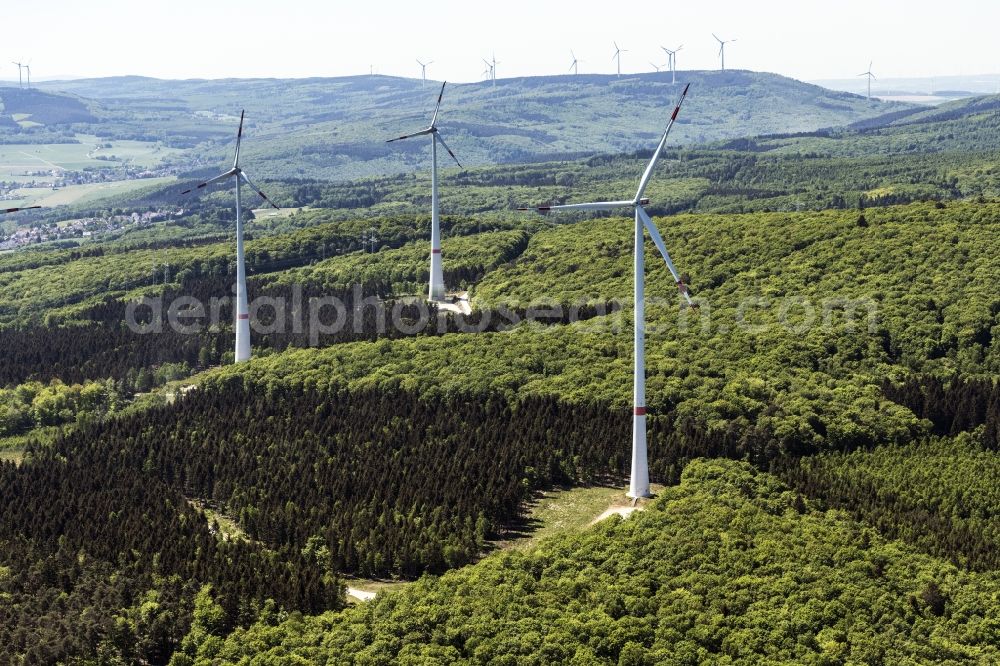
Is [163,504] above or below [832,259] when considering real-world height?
below

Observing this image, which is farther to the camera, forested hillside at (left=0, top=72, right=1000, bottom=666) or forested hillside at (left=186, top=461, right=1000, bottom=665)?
forested hillside at (left=0, top=72, right=1000, bottom=666)

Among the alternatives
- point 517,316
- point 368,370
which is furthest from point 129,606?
point 517,316

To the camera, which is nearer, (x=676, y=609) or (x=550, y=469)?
(x=676, y=609)

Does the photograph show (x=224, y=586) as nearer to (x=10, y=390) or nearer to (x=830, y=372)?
(x=830, y=372)

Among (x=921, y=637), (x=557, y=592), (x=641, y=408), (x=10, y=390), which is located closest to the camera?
(x=921, y=637)

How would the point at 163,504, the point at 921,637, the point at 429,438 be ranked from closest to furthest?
the point at 921,637
the point at 163,504
the point at 429,438

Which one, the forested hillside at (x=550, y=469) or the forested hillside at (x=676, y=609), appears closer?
the forested hillside at (x=676, y=609)

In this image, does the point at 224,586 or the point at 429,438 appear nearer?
the point at 224,586

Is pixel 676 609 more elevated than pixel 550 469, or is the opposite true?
pixel 550 469

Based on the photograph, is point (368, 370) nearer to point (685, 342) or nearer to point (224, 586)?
point (685, 342)
